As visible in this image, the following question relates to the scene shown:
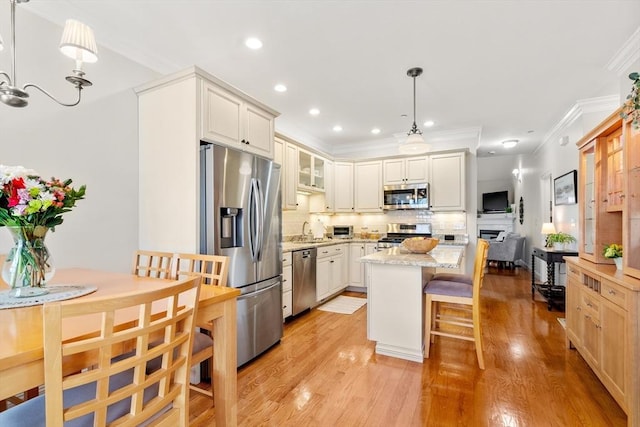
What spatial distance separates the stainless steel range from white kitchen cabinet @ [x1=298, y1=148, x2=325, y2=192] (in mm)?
1433

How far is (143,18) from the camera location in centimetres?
225

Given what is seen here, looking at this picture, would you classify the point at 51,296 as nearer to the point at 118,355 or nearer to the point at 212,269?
the point at 118,355

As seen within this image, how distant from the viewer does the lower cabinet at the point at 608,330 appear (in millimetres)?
1732

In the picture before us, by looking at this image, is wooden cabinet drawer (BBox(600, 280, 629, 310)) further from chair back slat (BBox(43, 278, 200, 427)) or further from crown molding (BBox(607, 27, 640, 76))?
chair back slat (BBox(43, 278, 200, 427))

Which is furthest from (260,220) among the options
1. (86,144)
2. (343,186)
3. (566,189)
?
(566,189)

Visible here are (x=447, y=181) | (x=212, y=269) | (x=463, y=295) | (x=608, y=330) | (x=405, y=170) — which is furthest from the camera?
(x=405, y=170)

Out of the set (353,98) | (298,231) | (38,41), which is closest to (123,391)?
(38,41)

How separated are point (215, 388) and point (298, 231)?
3621 mm

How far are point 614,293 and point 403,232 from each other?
137 inches

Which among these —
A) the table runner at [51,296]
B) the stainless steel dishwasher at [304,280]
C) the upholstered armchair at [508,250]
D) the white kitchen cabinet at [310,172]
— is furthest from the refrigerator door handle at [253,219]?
the upholstered armchair at [508,250]

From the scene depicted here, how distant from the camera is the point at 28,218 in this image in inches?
50.3

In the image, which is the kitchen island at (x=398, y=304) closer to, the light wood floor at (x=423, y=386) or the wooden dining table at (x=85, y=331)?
the light wood floor at (x=423, y=386)

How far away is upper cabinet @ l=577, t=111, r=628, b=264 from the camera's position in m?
2.42

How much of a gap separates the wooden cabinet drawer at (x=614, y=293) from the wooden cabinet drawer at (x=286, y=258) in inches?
108
